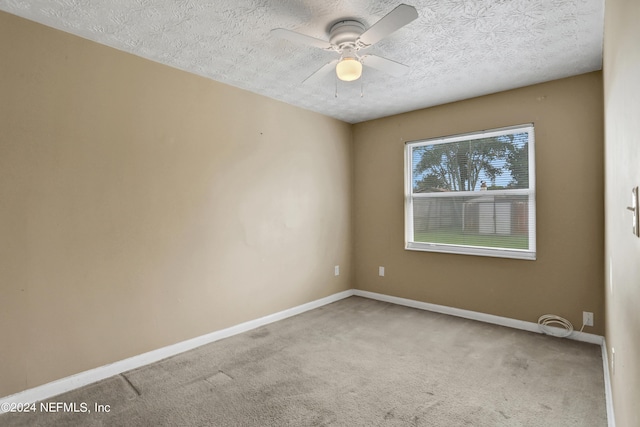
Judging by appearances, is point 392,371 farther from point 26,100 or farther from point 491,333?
point 26,100

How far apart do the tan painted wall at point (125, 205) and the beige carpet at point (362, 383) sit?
0.35 metres

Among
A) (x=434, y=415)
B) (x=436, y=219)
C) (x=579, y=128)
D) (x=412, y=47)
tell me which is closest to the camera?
(x=434, y=415)

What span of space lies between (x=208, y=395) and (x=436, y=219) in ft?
10.2

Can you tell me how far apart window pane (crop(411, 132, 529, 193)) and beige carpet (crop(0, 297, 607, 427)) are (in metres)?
1.58

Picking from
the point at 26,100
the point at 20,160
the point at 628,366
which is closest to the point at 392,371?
the point at 628,366

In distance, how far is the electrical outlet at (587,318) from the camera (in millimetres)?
3027

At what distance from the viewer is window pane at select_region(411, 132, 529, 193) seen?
3.49 metres

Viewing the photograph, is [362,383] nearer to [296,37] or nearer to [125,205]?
[125,205]

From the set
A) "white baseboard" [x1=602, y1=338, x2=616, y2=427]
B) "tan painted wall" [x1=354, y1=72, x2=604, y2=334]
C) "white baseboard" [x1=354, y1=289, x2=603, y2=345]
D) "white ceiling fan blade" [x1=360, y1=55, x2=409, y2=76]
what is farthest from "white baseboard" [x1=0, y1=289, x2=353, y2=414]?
"white baseboard" [x1=602, y1=338, x2=616, y2=427]

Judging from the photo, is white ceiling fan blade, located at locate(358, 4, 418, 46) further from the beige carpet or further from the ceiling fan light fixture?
the beige carpet

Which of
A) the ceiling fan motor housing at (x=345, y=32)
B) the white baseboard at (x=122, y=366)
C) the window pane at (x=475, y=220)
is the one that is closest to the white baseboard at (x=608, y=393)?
the window pane at (x=475, y=220)

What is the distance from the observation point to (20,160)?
218 centimetres

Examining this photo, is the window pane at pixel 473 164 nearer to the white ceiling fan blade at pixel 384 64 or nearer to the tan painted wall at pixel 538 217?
the tan painted wall at pixel 538 217

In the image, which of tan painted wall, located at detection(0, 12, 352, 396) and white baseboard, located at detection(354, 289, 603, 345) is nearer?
tan painted wall, located at detection(0, 12, 352, 396)
